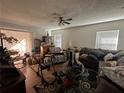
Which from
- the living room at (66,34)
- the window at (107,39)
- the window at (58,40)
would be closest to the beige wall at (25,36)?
the living room at (66,34)

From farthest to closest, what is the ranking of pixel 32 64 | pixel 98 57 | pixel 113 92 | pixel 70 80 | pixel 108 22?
pixel 32 64 < pixel 108 22 < pixel 98 57 < pixel 70 80 < pixel 113 92

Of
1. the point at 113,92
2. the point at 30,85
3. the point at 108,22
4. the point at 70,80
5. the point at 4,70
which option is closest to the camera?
the point at 113,92

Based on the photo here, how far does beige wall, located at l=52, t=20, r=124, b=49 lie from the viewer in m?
4.09

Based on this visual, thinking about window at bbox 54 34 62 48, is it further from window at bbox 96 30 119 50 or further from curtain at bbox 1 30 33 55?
window at bbox 96 30 119 50

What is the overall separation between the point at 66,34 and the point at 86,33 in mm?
1694

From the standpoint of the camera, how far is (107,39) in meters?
4.59

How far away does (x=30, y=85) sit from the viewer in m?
2.70

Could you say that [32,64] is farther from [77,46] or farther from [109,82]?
[109,82]

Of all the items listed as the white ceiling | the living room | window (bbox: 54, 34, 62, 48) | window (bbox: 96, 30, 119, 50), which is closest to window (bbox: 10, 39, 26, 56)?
the living room

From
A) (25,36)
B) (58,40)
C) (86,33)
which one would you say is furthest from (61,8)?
(58,40)

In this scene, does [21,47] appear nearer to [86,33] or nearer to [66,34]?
[66,34]

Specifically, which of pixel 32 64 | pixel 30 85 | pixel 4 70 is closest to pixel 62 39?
pixel 32 64

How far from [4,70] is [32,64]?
3991mm

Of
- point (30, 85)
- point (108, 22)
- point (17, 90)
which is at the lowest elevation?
point (30, 85)
